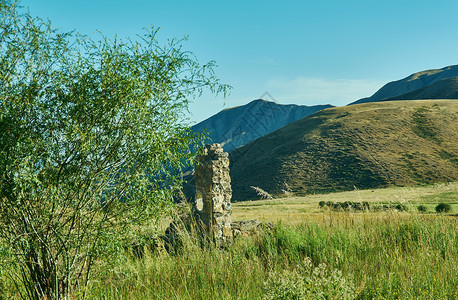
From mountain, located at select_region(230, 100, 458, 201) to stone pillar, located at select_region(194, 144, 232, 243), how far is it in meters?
→ 48.5

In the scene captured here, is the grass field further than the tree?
Yes

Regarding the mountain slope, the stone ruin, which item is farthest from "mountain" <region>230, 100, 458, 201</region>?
the stone ruin

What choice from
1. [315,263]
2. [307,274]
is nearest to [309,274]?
[307,274]

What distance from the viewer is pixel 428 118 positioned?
77750mm

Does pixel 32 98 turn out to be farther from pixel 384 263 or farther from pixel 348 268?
pixel 384 263

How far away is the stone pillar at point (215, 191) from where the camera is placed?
10.3 meters

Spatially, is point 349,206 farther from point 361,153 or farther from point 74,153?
point 361,153

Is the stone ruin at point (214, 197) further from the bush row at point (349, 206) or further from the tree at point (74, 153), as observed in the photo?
the tree at point (74, 153)

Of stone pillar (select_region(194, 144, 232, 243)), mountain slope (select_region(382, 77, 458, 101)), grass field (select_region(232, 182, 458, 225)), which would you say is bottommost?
grass field (select_region(232, 182, 458, 225))

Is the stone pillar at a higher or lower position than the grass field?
higher

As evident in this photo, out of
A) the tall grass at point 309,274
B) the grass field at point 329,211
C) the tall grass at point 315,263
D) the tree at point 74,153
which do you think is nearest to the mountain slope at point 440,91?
the grass field at point 329,211

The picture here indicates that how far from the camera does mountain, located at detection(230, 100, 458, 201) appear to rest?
→ 6116 centimetres

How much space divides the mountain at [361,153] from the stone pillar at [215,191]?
48.5 meters

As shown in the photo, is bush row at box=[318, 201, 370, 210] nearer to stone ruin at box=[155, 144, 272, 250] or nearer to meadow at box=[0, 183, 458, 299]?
meadow at box=[0, 183, 458, 299]
